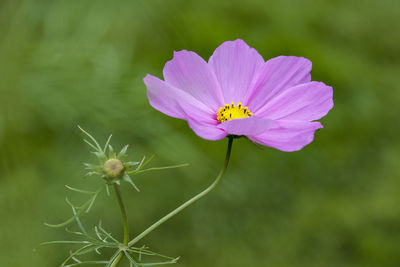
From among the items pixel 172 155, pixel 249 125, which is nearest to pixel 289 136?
pixel 249 125

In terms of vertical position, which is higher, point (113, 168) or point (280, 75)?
point (280, 75)

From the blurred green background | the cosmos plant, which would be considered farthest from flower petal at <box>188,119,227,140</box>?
the blurred green background

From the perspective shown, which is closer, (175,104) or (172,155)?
(175,104)

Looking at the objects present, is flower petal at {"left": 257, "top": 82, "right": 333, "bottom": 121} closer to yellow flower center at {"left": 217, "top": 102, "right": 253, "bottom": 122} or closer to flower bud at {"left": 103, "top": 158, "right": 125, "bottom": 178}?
yellow flower center at {"left": 217, "top": 102, "right": 253, "bottom": 122}

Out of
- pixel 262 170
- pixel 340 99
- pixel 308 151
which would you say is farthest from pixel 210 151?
pixel 340 99

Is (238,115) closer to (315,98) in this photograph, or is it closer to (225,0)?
(315,98)

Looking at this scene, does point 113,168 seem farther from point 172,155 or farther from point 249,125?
point 172,155

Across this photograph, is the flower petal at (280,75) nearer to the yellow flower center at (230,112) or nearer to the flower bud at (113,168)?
the yellow flower center at (230,112)
